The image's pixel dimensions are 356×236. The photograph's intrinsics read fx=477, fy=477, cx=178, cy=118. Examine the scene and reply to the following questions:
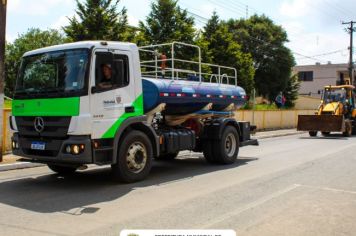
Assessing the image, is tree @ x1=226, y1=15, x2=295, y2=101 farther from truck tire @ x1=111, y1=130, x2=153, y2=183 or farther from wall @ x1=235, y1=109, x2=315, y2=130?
truck tire @ x1=111, y1=130, x2=153, y2=183

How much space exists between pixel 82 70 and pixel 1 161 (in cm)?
483

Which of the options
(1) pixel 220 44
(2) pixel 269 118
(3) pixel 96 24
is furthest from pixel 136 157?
(1) pixel 220 44

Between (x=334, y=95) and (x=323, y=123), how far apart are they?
9.20ft

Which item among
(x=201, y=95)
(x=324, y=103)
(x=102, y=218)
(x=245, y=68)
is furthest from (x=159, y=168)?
(x=245, y=68)

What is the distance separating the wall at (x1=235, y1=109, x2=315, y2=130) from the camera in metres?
26.2

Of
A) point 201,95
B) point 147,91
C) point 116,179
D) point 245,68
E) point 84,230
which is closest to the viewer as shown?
point 84,230

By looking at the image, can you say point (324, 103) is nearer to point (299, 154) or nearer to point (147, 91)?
point (299, 154)

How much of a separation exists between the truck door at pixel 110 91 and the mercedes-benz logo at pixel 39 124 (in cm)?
104

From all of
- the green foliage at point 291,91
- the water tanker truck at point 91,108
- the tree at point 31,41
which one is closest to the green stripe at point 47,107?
the water tanker truck at point 91,108

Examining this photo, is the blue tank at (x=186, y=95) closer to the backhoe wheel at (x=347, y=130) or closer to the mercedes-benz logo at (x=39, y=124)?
the mercedes-benz logo at (x=39, y=124)

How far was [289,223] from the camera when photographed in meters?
6.55

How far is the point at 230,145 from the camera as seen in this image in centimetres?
1324

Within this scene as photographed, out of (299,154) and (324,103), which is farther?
(324,103)

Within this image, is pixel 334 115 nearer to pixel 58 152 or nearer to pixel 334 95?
pixel 334 95
